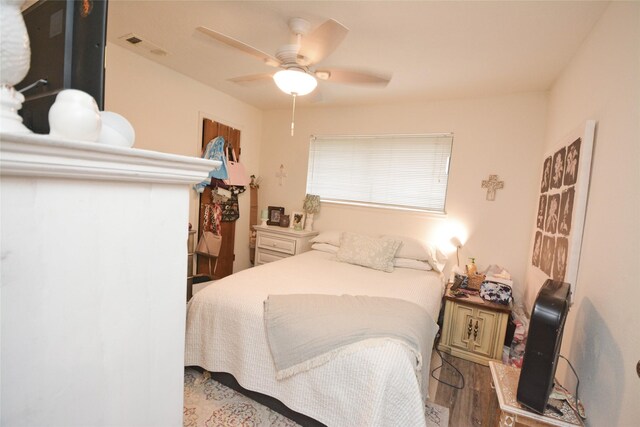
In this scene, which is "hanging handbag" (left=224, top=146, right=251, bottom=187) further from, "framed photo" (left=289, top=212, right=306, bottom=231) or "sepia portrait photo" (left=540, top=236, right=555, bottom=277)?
"sepia portrait photo" (left=540, top=236, right=555, bottom=277)

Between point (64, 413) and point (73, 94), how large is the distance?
1.59ft

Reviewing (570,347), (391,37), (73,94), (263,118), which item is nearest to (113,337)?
(73,94)

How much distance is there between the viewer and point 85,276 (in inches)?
17.6

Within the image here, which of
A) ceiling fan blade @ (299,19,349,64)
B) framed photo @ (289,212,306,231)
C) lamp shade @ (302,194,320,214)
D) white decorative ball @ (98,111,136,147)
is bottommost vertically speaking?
framed photo @ (289,212,306,231)

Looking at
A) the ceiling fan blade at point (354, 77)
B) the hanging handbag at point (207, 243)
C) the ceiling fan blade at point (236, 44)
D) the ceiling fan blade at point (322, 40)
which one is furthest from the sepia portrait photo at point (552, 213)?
the hanging handbag at point (207, 243)

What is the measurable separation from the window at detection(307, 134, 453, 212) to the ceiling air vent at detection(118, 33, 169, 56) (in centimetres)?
183

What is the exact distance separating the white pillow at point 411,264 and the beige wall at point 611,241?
3.93 ft

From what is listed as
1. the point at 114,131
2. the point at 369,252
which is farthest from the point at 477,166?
the point at 114,131

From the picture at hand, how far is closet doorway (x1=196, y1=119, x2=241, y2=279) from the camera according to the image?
311 cm

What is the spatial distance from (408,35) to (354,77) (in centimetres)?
43

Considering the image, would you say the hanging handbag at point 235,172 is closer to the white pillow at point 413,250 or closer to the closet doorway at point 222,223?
the closet doorway at point 222,223

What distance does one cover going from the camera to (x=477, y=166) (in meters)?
2.84

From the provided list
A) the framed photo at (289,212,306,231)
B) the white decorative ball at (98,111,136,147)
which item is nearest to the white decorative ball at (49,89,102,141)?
the white decorative ball at (98,111,136,147)

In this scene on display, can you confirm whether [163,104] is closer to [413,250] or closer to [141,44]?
[141,44]
